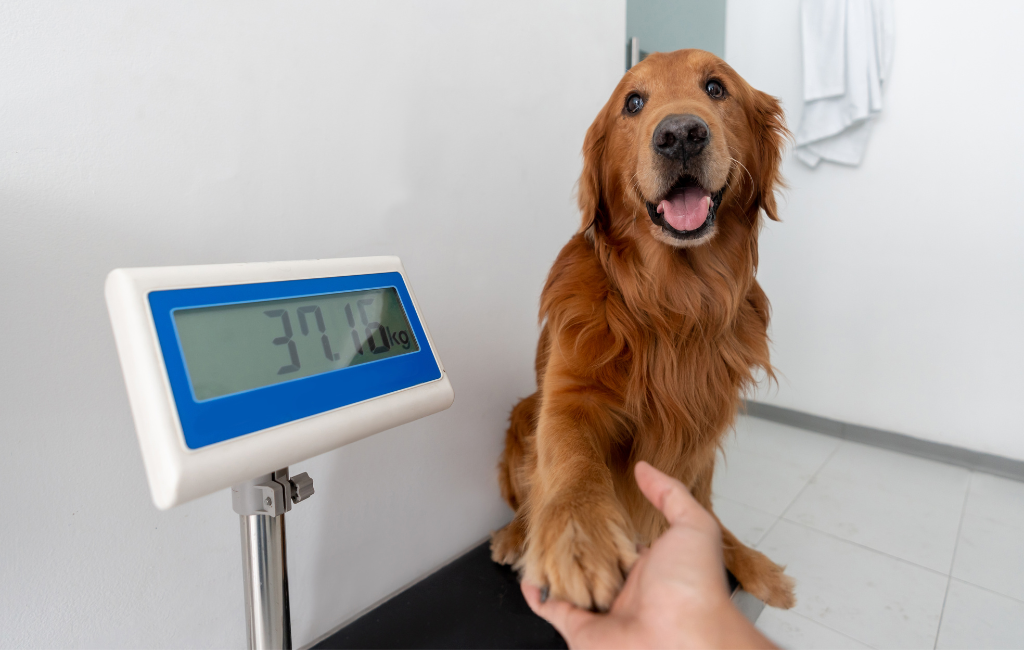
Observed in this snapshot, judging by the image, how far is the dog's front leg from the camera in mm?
556

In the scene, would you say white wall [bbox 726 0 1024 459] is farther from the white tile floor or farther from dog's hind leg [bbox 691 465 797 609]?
dog's hind leg [bbox 691 465 797 609]

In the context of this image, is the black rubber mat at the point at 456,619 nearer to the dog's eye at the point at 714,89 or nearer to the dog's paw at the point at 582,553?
the dog's paw at the point at 582,553

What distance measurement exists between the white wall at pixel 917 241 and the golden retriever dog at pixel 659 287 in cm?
141

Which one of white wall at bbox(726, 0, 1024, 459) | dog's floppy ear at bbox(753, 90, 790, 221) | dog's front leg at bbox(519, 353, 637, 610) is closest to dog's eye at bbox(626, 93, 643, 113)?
dog's floppy ear at bbox(753, 90, 790, 221)

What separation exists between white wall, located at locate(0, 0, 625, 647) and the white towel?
1392 millimetres

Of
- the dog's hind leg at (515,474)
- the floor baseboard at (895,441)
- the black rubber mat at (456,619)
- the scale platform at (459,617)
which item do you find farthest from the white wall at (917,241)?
the black rubber mat at (456,619)

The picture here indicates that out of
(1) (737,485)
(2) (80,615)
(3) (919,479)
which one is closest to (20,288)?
(2) (80,615)

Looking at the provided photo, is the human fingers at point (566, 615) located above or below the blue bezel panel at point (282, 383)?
below

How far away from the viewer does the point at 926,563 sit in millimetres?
1438

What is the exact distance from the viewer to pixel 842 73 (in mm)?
2123

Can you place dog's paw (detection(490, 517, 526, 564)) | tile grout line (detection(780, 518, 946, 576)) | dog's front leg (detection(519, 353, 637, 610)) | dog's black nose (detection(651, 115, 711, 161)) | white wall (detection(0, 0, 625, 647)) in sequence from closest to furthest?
dog's front leg (detection(519, 353, 637, 610)) → white wall (detection(0, 0, 625, 647)) → dog's black nose (detection(651, 115, 711, 161)) → dog's paw (detection(490, 517, 526, 564)) → tile grout line (detection(780, 518, 946, 576))

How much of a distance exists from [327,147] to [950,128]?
7.76 feet

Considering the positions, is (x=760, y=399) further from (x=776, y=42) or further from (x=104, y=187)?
(x=104, y=187)

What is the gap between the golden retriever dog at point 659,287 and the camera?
3.12 feet
